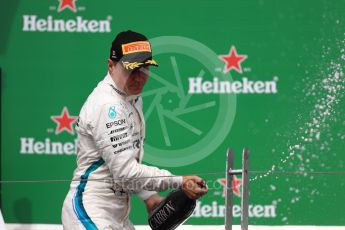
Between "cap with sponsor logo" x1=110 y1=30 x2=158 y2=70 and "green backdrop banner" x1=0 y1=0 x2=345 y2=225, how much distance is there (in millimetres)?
1676

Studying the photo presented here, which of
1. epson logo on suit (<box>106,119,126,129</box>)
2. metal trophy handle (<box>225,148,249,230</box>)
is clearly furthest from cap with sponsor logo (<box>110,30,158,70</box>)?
metal trophy handle (<box>225,148,249,230</box>)

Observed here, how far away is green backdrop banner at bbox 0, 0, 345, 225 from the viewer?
236 inches

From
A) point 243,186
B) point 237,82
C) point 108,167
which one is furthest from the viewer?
point 237,82

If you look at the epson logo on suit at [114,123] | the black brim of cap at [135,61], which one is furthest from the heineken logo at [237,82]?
the epson logo on suit at [114,123]

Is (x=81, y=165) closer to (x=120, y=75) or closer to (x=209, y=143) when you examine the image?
(x=120, y=75)

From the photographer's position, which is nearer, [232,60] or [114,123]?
[114,123]

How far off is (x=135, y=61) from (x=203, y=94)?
1.80 meters

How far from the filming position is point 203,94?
6012mm

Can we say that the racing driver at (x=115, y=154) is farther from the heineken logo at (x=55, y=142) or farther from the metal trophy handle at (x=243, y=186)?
the heineken logo at (x=55, y=142)

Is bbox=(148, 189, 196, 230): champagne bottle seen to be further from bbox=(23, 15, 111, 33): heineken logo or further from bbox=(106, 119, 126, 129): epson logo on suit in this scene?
bbox=(23, 15, 111, 33): heineken logo

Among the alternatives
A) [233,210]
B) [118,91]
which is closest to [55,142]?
[233,210]

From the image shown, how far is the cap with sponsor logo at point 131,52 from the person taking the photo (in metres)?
4.25

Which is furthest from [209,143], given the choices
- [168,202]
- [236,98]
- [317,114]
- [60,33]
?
[168,202]

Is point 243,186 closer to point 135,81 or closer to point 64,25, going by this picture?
point 135,81
